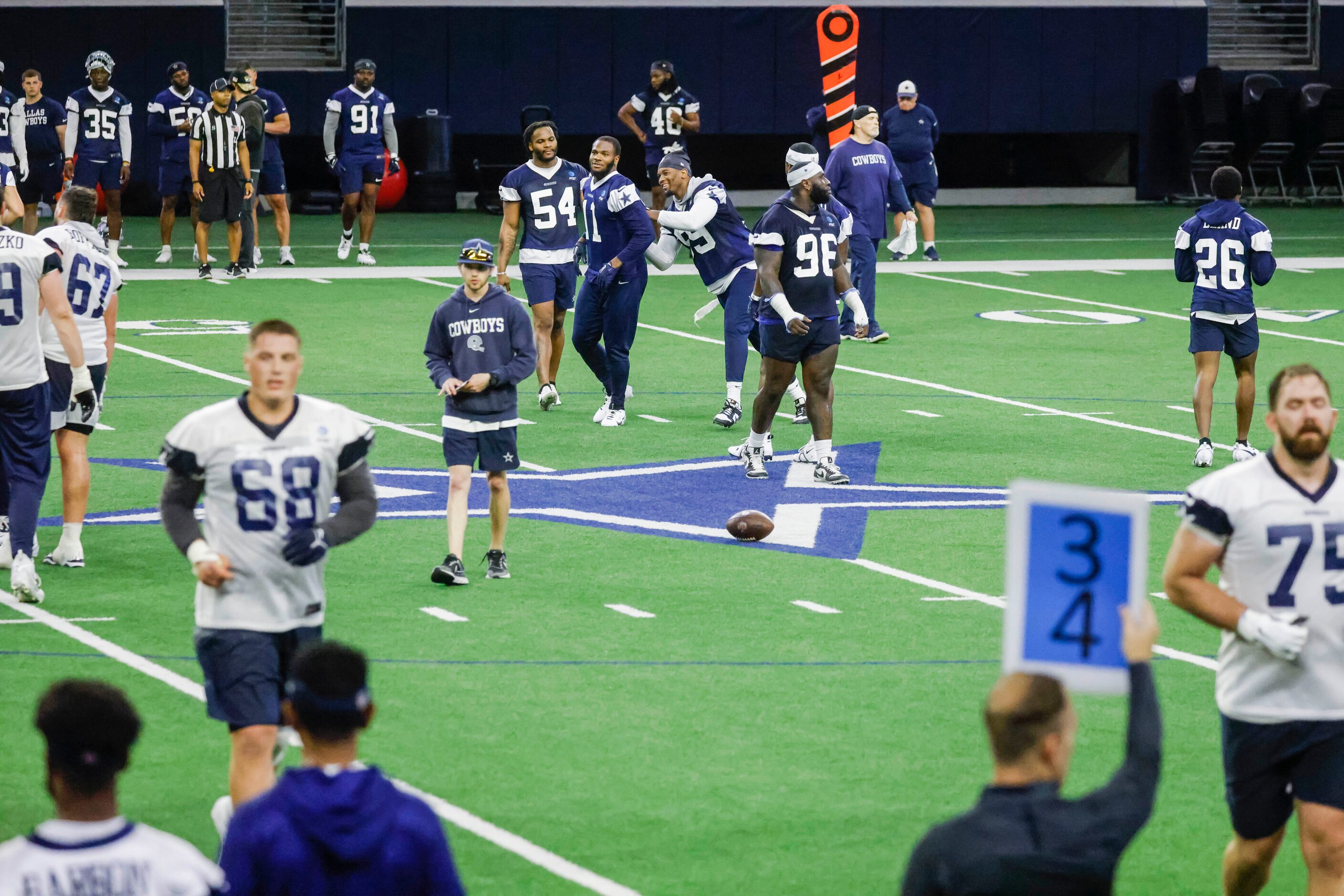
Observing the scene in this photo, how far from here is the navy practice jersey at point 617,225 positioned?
15.9 metres

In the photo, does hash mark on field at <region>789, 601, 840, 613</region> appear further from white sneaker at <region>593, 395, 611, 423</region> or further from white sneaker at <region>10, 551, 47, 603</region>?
white sneaker at <region>593, 395, 611, 423</region>

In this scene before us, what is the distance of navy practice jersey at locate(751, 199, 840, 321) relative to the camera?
541 inches

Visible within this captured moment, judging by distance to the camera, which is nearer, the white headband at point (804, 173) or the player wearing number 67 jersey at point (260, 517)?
the player wearing number 67 jersey at point (260, 517)

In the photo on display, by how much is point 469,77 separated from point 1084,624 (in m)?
32.3

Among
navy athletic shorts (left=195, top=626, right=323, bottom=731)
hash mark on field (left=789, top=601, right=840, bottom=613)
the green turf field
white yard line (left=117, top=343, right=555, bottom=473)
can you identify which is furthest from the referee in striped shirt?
navy athletic shorts (left=195, top=626, right=323, bottom=731)

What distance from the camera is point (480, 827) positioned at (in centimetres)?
734

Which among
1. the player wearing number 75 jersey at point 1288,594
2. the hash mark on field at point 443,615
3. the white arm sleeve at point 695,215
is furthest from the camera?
the white arm sleeve at point 695,215

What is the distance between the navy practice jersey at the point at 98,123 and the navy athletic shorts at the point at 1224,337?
1517cm

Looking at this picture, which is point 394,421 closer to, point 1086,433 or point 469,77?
point 1086,433

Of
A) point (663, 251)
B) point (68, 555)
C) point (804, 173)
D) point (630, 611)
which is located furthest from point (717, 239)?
point (68, 555)

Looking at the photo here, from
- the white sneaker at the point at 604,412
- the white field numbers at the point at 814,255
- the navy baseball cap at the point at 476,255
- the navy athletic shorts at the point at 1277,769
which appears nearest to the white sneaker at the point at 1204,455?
the white field numbers at the point at 814,255

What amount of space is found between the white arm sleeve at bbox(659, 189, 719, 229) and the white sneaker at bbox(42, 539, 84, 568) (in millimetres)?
5608

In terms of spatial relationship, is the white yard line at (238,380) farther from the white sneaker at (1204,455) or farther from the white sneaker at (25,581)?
the white sneaker at (1204,455)

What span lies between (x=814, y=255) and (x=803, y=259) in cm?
9
